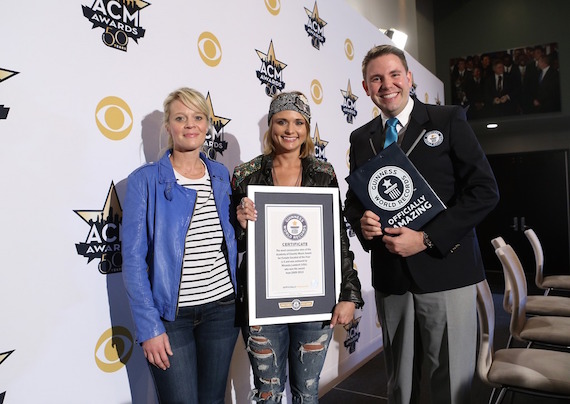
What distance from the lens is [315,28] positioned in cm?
312

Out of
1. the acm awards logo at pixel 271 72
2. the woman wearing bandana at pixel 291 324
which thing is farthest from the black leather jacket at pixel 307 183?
the acm awards logo at pixel 271 72

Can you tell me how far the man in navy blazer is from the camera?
144 centimetres

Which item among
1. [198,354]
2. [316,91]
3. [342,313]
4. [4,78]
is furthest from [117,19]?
[316,91]

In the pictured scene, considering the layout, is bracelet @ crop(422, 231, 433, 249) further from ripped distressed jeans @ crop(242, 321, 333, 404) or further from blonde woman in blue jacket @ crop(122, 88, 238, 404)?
blonde woman in blue jacket @ crop(122, 88, 238, 404)

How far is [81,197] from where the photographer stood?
1.54 meters

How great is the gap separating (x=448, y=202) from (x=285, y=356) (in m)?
0.82

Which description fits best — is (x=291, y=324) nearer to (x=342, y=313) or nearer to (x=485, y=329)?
(x=342, y=313)

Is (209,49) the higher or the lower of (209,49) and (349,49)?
the lower

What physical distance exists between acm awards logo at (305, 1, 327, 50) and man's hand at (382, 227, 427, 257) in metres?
2.05

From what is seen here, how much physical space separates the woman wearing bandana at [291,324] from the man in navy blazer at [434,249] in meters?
0.17

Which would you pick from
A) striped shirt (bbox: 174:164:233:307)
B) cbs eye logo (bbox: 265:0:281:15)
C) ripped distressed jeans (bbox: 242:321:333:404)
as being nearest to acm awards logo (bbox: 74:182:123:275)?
striped shirt (bbox: 174:164:233:307)

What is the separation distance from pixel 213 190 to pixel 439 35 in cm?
762

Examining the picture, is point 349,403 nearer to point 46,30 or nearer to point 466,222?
point 466,222

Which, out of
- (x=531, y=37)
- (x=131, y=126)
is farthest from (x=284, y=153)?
(x=531, y=37)
